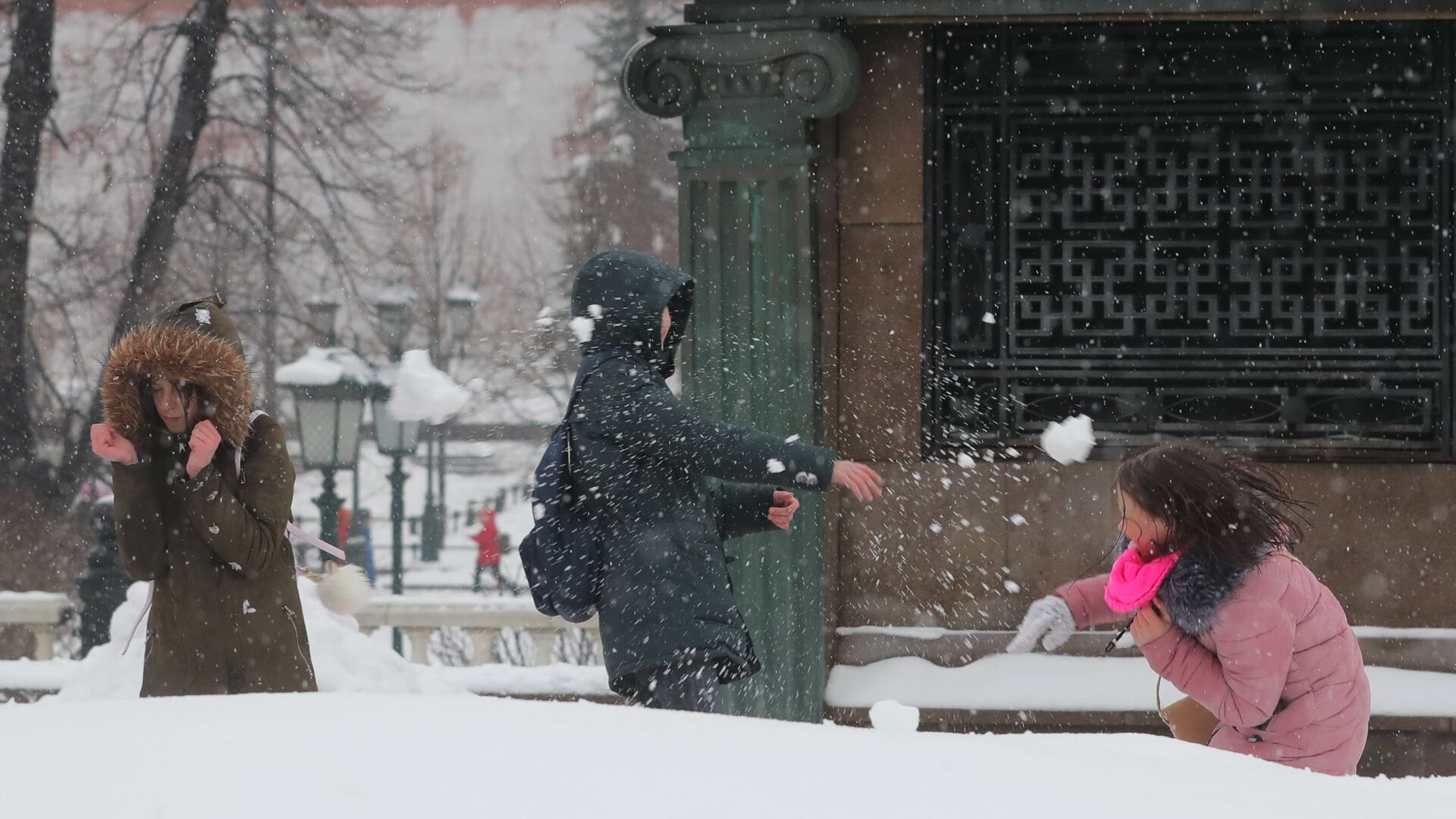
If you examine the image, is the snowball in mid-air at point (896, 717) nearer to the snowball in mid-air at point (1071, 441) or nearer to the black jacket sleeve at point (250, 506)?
the black jacket sleeve at point (250, 506)

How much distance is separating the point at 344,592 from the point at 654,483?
→ 1.55 meters

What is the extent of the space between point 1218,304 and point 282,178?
13.8m

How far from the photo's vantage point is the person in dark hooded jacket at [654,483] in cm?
318

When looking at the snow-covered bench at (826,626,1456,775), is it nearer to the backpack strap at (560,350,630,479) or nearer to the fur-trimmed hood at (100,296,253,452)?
the backpack strap at (560,350,630,479)

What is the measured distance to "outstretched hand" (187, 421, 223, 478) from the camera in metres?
3.44

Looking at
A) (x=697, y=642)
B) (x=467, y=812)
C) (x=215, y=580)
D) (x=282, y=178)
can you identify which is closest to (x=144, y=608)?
(x=215, y=580)

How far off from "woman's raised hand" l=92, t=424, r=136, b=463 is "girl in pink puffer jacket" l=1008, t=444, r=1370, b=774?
2.17 m

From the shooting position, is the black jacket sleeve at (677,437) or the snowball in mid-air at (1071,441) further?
the snowball in mid-air at (1071,441)

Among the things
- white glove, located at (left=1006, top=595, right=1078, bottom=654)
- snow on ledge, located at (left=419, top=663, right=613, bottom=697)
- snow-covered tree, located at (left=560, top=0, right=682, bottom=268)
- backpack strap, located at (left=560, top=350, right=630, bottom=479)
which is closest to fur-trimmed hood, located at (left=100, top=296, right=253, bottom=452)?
backpack strap, located at (left=560, top=350, right=630, bottom=479)

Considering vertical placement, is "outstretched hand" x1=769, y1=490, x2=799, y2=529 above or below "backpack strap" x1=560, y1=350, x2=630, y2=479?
below

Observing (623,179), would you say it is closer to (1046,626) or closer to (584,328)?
(584,328)

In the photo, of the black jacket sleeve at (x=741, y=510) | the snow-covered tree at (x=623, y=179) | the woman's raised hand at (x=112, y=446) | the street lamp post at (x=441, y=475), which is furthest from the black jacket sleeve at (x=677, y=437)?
the snow-covered tree at (x=623, y=179)

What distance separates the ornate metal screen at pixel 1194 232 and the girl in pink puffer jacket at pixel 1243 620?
8.12 ft

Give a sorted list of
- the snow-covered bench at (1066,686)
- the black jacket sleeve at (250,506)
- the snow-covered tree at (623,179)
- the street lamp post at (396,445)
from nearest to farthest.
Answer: the black jacket sleeve at (250,506) → the snow-covered bench at (1066,686) → the street lamp post at (396,445) → the snow-covered tree at (623,179)
